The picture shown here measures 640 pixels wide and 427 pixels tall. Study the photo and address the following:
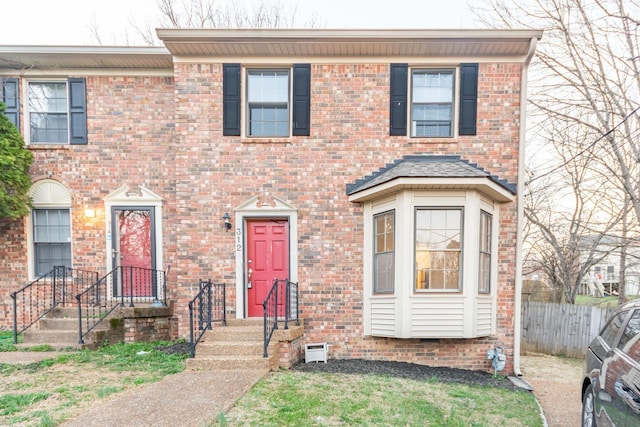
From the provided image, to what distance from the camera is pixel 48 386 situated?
4445 millimetres

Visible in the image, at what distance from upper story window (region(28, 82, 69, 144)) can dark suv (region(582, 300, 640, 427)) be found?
31.4 ft

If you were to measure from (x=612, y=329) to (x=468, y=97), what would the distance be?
4.32 metres

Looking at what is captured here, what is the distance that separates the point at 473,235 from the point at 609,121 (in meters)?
6.48

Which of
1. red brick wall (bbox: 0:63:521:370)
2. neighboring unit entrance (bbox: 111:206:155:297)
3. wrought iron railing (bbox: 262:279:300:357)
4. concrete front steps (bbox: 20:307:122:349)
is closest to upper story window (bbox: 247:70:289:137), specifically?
red brick wall (bbox: 0:63:521:370)

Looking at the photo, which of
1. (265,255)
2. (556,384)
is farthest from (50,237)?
(556,384)

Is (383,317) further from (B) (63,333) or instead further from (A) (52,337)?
(A) (52,337)

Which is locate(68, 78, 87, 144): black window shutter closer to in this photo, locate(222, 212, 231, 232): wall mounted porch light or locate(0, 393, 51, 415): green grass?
locate(222, 212, 231, 232): wall mounted porch light

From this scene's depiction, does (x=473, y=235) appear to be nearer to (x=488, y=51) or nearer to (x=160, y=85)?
(x=488, y=51)

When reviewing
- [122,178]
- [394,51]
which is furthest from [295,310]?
[394,51]

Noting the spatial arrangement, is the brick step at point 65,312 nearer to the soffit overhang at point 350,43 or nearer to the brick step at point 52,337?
the brick step at point 52,337

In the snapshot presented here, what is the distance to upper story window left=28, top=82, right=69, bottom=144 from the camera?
7.11 metres

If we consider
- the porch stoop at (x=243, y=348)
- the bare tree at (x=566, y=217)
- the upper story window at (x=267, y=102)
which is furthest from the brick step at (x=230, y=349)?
the bare tree at (x=566, y=217)

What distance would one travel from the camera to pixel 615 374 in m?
2.97

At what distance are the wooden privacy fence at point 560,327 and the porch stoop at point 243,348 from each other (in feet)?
19.7
